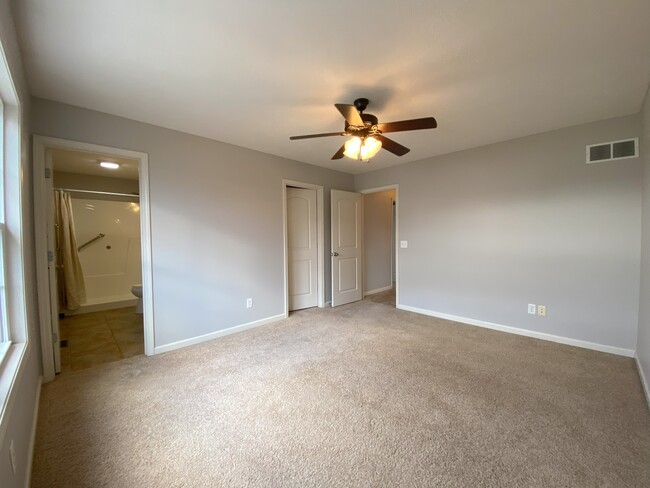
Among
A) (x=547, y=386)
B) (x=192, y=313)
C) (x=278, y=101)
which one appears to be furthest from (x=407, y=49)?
(x=192, y=313)

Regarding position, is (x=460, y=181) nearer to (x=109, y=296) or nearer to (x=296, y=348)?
(x=296, y=348)

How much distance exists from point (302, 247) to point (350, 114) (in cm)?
273

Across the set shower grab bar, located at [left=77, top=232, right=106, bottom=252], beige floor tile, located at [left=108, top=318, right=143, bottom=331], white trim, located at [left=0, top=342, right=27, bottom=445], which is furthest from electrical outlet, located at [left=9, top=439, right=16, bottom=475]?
shower grab bar, located at [left=77, top=232, right=106, bottom=252]

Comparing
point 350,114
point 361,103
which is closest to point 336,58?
point 350,114

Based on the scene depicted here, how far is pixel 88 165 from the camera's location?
3941mm

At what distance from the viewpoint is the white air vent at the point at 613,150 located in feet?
8.61

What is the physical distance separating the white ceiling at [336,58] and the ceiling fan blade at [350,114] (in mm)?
284

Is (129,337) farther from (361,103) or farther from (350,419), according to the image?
(361,103)

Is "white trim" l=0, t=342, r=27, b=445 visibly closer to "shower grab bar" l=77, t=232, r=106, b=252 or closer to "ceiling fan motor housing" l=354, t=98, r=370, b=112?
"ceiling fan motor housing" l=354, t=98, r=370, b=112

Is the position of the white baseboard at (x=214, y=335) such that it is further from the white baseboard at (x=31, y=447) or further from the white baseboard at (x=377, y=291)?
the white baseboard at (x=377, y=291)

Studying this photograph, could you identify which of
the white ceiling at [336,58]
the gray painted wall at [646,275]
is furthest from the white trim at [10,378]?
the gray painted wall at [646,275]

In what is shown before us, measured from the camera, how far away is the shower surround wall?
190 inches

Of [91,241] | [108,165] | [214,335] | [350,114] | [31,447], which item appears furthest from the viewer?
[91,241]

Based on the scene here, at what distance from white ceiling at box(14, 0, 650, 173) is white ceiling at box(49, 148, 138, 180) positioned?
54.5 inches
